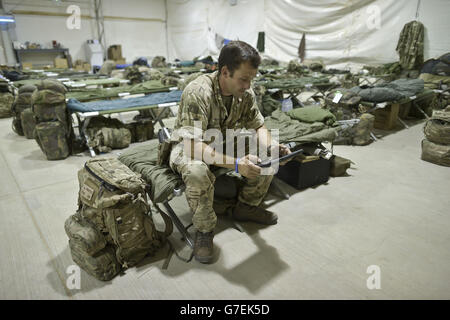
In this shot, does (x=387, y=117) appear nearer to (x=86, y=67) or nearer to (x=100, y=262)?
(x=100, y=262)

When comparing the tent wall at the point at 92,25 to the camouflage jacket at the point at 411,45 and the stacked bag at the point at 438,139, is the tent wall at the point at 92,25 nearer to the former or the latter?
the camouflage jacket at the point at 411,45

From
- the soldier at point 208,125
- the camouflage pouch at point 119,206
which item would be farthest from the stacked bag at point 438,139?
the camouflage pouch at point 119,206

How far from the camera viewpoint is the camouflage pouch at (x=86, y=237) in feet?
5.10

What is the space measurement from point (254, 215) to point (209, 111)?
87 cm

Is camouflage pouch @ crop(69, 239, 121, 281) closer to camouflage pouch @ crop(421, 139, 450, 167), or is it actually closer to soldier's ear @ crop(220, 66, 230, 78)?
soldier's ear @ crop(220, 66, 230, 78)

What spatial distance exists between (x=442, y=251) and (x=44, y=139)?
391cm

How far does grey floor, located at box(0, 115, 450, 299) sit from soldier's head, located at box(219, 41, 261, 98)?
1.06 meters

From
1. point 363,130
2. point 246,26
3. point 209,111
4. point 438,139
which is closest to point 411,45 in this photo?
point 363,130

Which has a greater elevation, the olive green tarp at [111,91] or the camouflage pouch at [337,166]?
the olive green tarp at [111,91]

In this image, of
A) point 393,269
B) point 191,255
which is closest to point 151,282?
point 191,255

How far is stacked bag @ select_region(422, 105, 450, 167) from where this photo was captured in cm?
306

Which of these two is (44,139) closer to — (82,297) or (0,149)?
(0,149)

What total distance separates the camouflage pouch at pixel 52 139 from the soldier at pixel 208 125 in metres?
2.20

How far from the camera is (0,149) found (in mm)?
3812
